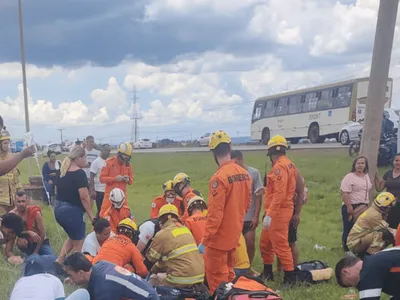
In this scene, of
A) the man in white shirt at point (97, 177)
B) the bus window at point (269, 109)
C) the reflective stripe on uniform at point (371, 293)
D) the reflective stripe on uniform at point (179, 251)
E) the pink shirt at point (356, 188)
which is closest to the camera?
the reflective stripe on uniform at point (371, 293)

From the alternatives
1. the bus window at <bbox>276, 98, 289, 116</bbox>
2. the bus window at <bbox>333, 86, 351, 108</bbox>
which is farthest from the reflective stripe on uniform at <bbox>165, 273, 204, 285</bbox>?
the bus window at <bbox>276, 98, 289, 116</bbox>

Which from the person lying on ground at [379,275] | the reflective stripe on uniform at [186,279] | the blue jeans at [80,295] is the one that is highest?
the person lying on ground at [379,275]

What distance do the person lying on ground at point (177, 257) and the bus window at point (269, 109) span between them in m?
26.4

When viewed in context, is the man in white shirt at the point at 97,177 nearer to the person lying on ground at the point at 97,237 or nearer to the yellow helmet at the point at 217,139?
the person lying on ground at the point at 97,237

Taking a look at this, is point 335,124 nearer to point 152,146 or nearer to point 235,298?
point 235,298

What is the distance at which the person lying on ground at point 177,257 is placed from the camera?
568cm

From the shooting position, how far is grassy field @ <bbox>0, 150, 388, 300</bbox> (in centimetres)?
676

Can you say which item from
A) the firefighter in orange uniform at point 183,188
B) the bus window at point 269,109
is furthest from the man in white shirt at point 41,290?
the bus window at point 269,109

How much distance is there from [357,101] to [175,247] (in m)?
21.4

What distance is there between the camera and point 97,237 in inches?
261

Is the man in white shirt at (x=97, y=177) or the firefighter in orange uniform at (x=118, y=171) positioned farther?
the man in white shirt at (x=97, y=177)

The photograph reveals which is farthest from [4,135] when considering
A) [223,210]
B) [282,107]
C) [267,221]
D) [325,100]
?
[282,107]

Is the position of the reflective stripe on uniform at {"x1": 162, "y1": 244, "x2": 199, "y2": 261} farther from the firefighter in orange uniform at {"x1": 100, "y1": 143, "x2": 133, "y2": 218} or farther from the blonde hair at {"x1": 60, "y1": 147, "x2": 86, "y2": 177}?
the firefighter in orange uniform at {"x1": 100, "y1": 143, "x2": 133, "y2": 218}

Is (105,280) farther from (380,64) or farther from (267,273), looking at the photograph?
(380,64)
